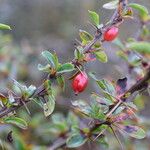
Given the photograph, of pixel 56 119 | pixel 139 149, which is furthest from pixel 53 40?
pixel 56 119

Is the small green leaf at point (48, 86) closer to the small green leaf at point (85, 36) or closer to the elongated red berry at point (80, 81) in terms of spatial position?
the elongated red berry at point (80, 81)

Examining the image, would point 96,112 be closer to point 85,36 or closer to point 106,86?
point 106,86

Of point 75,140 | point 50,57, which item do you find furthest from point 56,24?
point 50,57

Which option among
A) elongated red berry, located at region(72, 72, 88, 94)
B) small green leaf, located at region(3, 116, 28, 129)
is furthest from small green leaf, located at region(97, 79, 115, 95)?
small green leaf, located at region(3, 116, 28, 129)

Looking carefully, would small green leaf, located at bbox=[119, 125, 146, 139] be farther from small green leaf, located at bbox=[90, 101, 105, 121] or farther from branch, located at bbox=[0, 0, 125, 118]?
branch, located at bbox=[0, 0, 125, 118]

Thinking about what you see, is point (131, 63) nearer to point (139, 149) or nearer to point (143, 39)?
point (143, 39)

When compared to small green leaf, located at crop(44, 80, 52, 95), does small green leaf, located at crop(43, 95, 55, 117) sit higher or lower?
lower

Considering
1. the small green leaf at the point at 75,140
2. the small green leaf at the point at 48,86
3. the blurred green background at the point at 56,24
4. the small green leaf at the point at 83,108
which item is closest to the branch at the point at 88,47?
the small green leaf at the point at 48,86

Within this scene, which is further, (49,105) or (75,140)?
(75,140)

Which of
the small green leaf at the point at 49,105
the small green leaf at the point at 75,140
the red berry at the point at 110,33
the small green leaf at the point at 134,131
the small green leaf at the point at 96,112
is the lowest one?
the small green leaf at the point at 75,140

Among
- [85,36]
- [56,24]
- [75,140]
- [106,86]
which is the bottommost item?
[56,24]

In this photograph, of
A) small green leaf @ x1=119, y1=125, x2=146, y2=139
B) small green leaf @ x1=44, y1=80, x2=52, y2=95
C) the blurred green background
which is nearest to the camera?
small green leaf @ x1=44, y1=80, x2=52, y2=95

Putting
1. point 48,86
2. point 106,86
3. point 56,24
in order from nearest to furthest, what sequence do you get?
point 48,86
point 106,86
point 56,24
